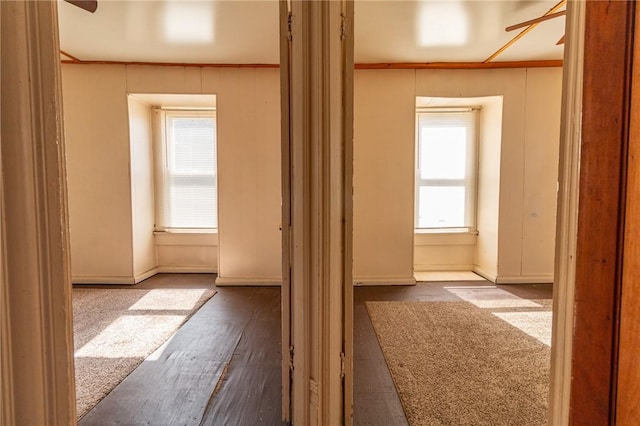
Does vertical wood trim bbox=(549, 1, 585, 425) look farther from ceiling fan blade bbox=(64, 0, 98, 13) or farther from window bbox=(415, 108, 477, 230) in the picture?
window bbox=(415, 108, 477, 230)

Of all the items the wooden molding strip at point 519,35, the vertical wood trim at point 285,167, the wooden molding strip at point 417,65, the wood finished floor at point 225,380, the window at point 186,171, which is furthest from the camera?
the window at point 186,171

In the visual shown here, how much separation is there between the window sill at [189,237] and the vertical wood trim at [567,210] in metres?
4.21

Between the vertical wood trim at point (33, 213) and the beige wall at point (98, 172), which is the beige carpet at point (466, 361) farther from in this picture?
the beige wall at point (98, 172)

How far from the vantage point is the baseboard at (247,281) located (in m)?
3.86

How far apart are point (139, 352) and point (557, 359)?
8.00 ft

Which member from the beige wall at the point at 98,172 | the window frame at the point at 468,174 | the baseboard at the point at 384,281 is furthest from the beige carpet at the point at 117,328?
Result: the window frame at the point at 468,174

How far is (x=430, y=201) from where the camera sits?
4.53 meters

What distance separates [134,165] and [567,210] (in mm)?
4413

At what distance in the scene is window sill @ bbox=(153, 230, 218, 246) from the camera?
4.41 meters

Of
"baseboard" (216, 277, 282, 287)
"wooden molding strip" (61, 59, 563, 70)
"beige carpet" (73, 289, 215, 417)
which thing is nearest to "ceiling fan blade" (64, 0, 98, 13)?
"wooden molding strip" (61, 59, 563, 70)

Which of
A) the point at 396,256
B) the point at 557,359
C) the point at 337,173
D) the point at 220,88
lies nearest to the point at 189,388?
the point at 337,173

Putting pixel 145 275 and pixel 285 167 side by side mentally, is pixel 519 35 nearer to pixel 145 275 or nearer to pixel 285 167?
pixel 285 167

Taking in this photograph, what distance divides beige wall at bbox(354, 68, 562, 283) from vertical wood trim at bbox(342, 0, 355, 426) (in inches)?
100

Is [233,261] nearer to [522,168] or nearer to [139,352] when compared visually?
[139,352]
